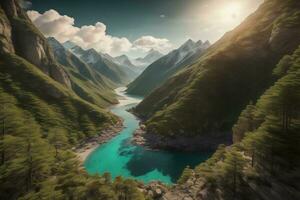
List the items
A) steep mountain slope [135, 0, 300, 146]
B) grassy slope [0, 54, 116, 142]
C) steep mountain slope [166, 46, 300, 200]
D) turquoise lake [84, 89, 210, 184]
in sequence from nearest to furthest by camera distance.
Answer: steep mountain slope [166, 46, 300, 200] < turquoise lake [84, 89, 210, 184] < steep mountain slope [135, 0, 300, 146] < grassy slope [0, 54, 116, 142]

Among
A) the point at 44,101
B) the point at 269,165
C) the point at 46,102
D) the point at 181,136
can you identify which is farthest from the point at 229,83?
the point at 44,101

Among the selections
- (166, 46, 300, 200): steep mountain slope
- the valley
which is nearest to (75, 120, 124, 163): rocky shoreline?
the valley

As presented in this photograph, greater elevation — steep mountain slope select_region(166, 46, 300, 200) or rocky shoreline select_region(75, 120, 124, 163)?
steep mountain slope select_region(166, 46, 300, 200)

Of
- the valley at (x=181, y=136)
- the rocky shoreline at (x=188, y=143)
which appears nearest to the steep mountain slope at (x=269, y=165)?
the valley at (x=181, y=136)

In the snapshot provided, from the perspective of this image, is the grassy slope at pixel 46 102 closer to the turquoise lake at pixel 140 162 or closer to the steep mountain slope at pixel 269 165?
the turquoise lake at pixel 140 162

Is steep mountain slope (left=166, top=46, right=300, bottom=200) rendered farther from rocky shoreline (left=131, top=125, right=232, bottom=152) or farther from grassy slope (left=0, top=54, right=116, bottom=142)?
grassy slope (left=0, top=54, right=116, bottom=142)

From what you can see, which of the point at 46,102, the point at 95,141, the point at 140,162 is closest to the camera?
the point at 140,162

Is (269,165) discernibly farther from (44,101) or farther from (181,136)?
(44,101)

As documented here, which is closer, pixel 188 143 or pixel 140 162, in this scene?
pixel 140 162
